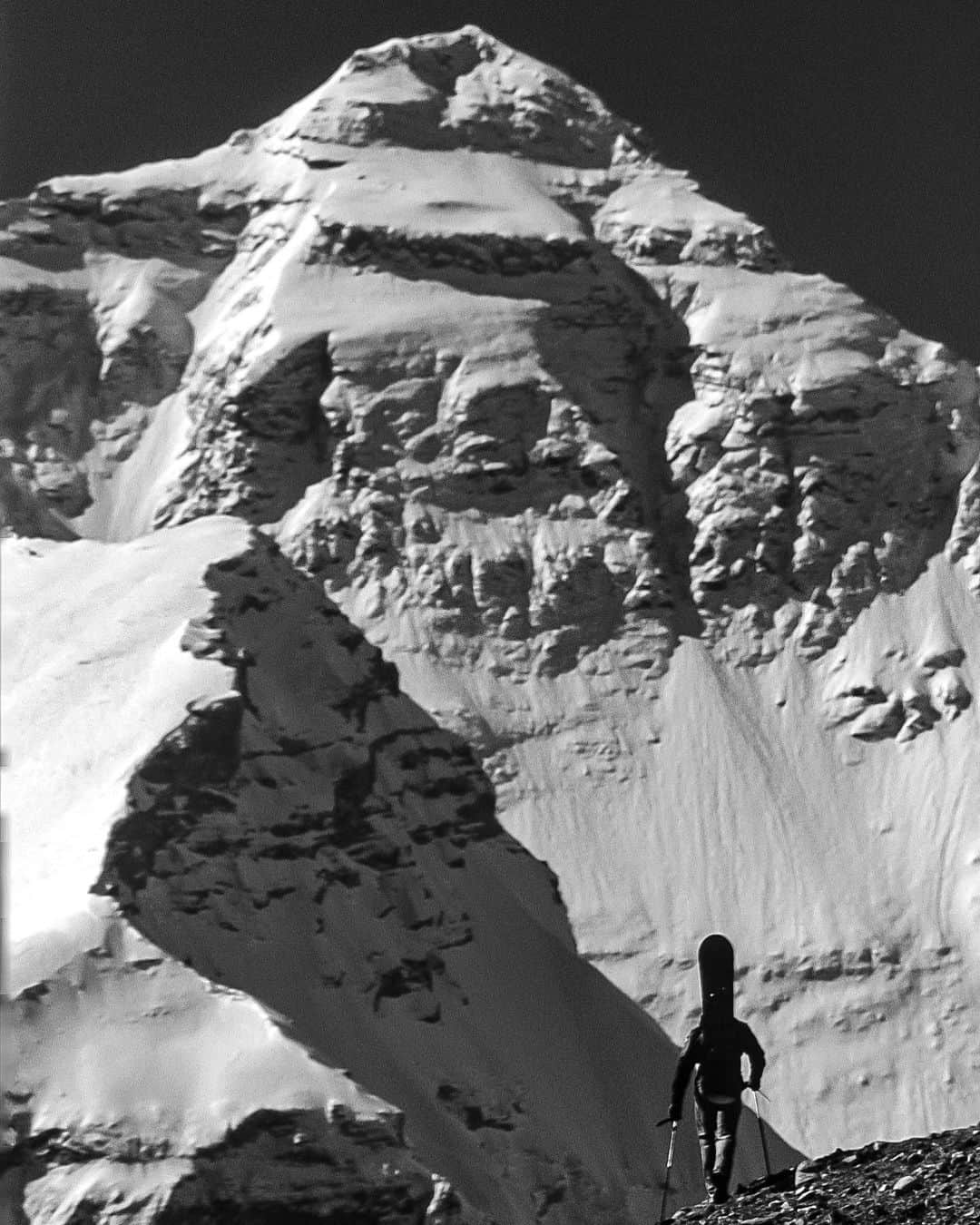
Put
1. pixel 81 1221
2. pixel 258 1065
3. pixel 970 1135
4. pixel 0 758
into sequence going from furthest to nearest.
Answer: pixel 258 1065, pixel 81 1221, pixel 970 1135, pixel 0 758

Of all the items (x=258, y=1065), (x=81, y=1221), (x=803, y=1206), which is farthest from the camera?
(x=258, y=1065)

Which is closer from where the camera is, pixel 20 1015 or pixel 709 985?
pixel 709 985

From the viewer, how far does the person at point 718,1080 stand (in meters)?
34.4

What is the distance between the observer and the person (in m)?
34.4

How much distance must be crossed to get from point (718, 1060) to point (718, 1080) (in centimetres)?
→ 25

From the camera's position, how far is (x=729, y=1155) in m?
34.3

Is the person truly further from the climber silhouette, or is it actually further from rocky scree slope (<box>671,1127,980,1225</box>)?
rocky scree slope (<box>671,1127,980,1225</box>)

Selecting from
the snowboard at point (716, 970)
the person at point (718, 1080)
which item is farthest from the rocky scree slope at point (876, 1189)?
the snowboard at point (716, 970)

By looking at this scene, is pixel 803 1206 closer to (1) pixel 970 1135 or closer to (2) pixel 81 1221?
(1) pixel 970 1135

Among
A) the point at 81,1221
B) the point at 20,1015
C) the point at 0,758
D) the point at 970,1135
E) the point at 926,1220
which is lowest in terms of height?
the point at 926,1220

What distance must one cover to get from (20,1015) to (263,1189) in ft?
62.0

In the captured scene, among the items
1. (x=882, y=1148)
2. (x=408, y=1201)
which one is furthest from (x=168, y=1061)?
(x=882, y=1148)

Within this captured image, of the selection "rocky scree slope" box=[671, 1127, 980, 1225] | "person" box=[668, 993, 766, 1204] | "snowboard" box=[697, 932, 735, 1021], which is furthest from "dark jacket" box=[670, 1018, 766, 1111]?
"rocky scree slope" box=[671, 1127, 980, 1225]

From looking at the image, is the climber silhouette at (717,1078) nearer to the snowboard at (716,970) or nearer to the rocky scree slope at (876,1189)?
the snowboard at (716,970)
